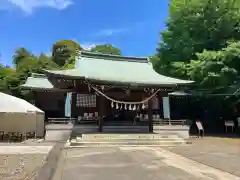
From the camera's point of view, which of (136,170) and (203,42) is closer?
(136,170)

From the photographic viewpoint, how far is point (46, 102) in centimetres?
2462

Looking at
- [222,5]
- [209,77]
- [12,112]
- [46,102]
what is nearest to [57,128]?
[12,112]

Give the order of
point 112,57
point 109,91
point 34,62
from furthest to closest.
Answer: point 34,62
point 112,57
point 109,91

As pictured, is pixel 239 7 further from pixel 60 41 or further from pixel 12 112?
pixel 60 41

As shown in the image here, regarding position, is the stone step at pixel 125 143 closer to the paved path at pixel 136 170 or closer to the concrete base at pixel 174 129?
the concrete base at pixel 174 129

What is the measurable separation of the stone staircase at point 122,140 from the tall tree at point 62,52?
26.5m

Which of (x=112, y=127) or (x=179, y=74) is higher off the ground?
(x=179, y=74)

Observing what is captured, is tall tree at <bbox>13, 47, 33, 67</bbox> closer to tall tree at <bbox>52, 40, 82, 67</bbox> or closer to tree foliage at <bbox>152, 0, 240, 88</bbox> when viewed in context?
tall tree at <bbox>52, 40, 82, 67</bbox>

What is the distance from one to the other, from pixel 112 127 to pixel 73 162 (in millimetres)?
9586

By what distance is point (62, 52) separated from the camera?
42062mm

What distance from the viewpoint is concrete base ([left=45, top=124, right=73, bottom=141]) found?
1811 cm

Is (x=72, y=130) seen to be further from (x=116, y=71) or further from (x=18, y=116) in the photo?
(x=116, y=71)

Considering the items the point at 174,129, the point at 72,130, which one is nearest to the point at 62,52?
the point at 72,130

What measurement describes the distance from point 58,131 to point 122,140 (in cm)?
514
